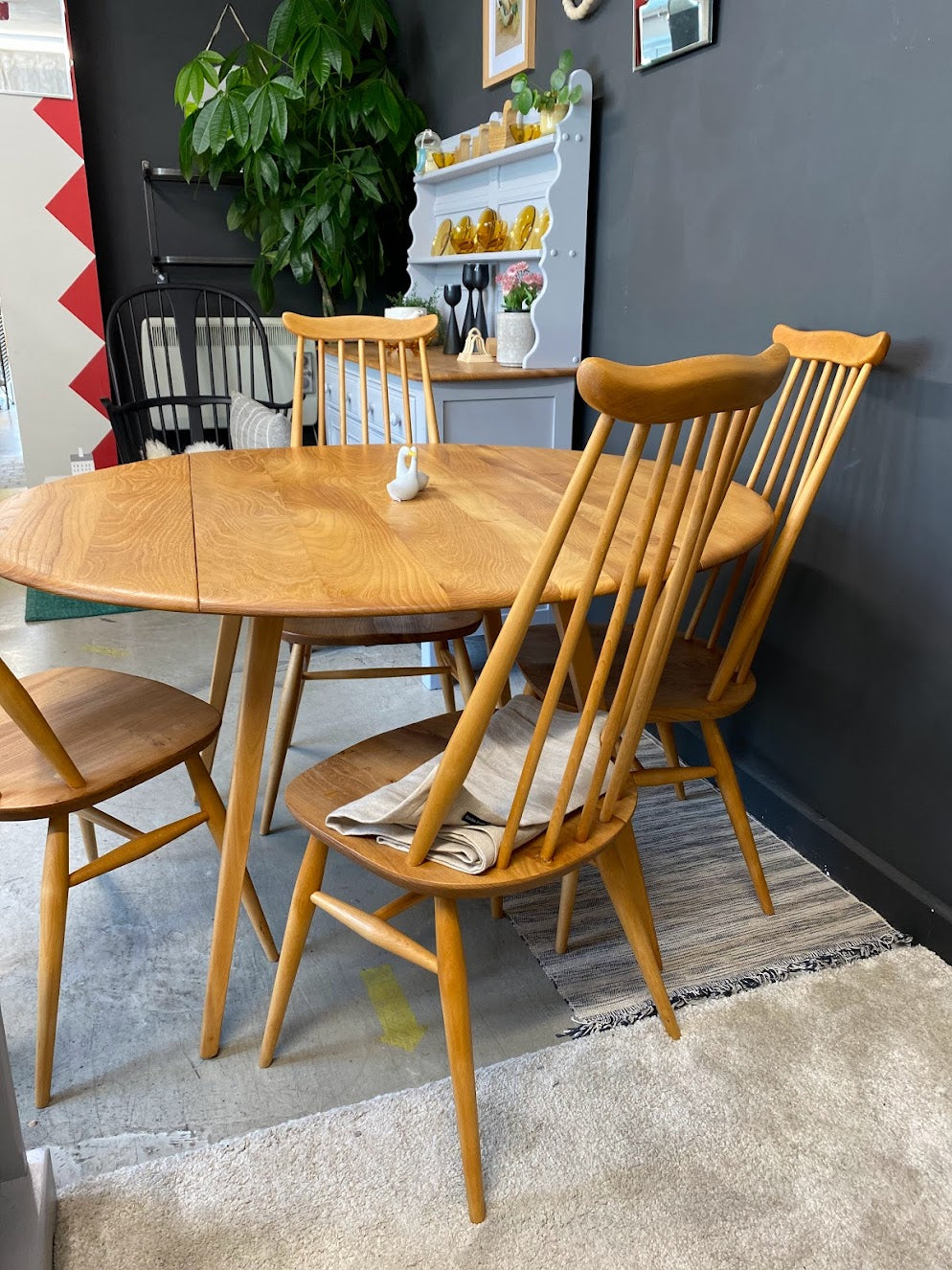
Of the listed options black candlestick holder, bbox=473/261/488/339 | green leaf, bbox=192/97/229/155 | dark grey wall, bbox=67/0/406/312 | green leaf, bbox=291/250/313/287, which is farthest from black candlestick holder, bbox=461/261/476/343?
dark grey wall, bbox=67/0/406/312

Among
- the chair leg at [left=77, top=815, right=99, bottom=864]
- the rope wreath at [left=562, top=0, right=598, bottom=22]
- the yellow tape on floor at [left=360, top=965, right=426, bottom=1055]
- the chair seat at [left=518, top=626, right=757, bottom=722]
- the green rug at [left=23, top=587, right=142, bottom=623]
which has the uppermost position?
the rope wreath at [left=562, top=0, right=598, bottom=22]

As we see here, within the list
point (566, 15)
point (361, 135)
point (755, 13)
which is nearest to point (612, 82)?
point (566, 15)

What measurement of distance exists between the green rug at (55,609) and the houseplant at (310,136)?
5.17ft

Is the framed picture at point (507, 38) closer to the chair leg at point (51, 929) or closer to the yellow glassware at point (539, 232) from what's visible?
the yellow glassware at point (539, 232)

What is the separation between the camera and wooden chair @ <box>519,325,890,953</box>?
1570 mm

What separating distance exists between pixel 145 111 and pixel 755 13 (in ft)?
10.7

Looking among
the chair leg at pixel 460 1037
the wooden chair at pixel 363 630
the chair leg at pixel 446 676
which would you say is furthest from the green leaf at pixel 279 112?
the chair leg at pixel 460 1037

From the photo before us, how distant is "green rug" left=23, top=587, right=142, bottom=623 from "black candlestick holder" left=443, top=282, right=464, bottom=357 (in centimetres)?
140

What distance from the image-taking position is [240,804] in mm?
1370

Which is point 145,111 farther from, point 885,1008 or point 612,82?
point 885,1008

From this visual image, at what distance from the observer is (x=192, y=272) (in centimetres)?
445

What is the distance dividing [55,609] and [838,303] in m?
2.68

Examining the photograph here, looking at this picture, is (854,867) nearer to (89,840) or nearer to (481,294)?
(89,840)

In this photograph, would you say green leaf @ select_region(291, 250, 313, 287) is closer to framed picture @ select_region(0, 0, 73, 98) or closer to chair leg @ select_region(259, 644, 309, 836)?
framed picture @ select_region(0, 0, 73, 98)
